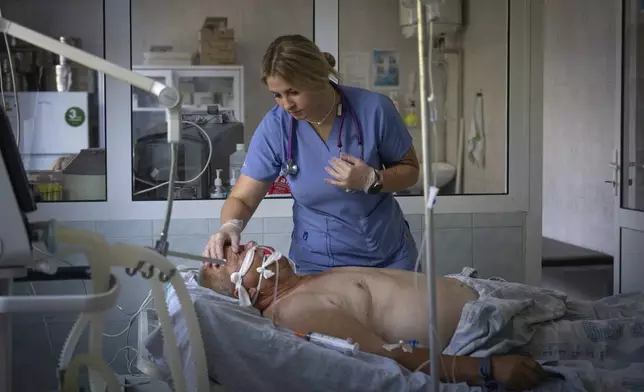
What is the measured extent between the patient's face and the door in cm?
230

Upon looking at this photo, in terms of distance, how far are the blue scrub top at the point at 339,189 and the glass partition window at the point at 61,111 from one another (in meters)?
1.17

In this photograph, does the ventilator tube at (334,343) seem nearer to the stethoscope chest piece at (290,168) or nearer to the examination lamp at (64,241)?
the examination lamp at (64,241)

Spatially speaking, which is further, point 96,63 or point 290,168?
point 290,168

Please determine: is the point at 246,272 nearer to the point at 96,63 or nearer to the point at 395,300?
the point at 395,300

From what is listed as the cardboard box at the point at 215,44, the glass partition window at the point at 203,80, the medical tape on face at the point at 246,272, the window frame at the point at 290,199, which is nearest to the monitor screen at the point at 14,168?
the medical tape on face at the point at 246,272

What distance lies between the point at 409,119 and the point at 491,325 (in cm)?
232

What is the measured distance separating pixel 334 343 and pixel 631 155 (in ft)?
8.55

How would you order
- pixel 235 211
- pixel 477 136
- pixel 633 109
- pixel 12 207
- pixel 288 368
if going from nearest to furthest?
pixel 12 207, pixel 288 368, pixel 235 211, pixel 633 109, pixel 477 136

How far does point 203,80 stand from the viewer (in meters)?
3.60

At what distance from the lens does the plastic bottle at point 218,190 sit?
3186mm

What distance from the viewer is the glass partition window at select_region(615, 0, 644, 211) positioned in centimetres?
353

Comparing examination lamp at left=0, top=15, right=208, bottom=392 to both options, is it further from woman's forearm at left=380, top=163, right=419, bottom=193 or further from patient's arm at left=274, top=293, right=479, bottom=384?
woman's forearm at left=380, top=163, right=419, bottom=193

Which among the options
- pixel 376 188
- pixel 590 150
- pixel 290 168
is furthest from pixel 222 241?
pixel 590 150

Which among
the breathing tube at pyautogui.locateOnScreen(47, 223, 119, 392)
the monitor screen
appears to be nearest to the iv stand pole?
the breathing tube at pyautogui.locateOnScreen(47, 223, 119, 392)
